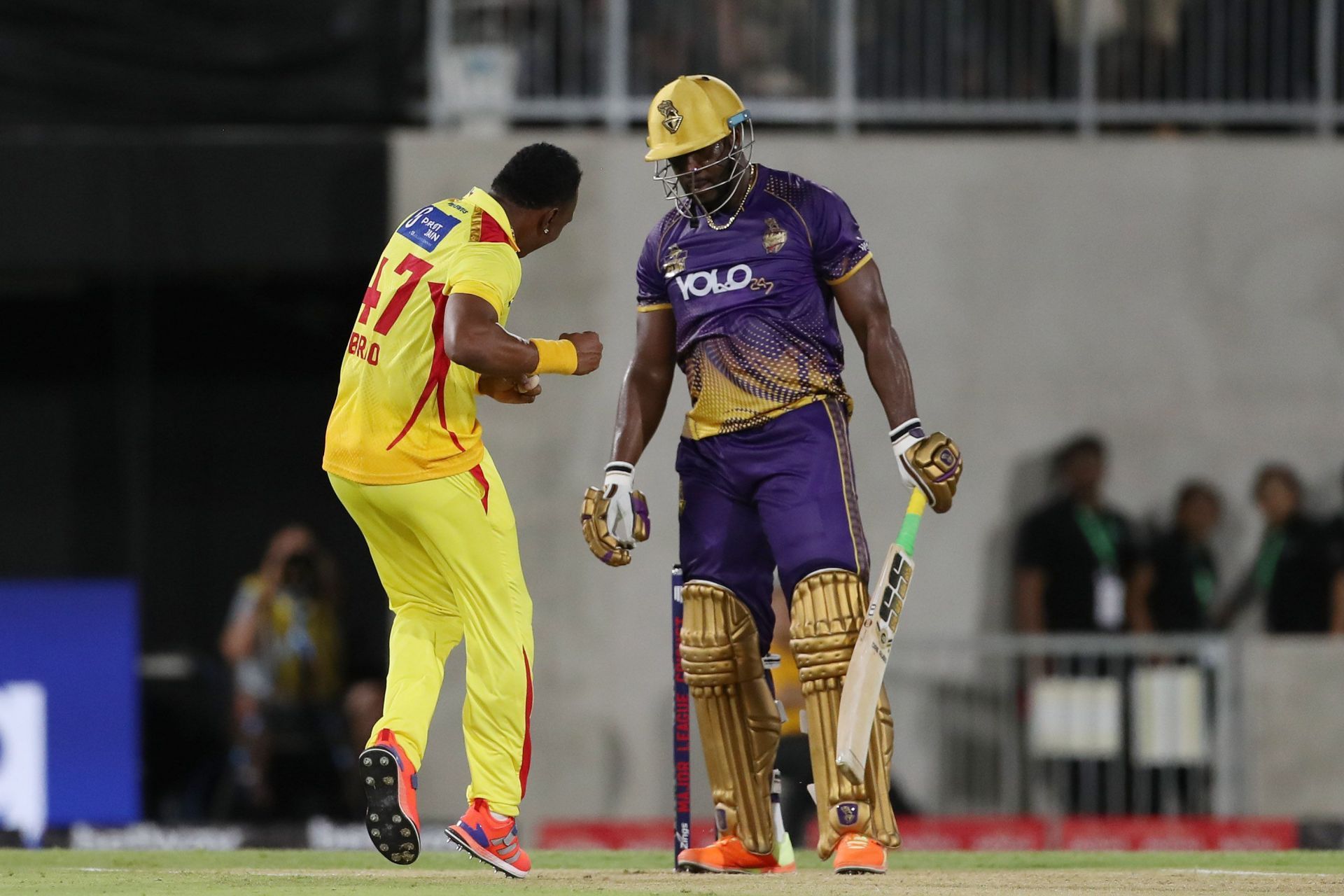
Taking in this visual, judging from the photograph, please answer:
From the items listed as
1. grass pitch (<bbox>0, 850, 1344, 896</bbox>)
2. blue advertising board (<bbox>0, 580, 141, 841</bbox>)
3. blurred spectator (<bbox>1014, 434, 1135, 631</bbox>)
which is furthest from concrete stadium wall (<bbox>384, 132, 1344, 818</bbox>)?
grass pitch (<bbox>0, 850, 1344, 896</bbox>)

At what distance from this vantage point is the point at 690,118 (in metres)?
6.73

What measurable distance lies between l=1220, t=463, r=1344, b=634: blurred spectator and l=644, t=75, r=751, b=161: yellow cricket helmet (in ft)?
23.0

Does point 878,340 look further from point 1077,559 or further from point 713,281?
point 1077,559

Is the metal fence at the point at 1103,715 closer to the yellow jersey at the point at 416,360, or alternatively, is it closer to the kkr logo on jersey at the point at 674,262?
the kkr logo on jersey at the point at 674,262

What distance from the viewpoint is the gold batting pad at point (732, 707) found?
6762mm

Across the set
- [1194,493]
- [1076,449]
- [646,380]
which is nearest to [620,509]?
[646,380]

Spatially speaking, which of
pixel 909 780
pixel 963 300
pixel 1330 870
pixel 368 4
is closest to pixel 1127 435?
pixel 963 300

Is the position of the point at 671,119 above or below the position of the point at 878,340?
above

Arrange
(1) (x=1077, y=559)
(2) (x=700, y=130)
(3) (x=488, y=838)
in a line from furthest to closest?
(1) (x=1077, y=559) < (2) (x=700, y=130) < (3) (x=488, y=838)

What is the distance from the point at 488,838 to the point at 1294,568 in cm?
765

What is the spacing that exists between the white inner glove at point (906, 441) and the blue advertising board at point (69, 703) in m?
7.59

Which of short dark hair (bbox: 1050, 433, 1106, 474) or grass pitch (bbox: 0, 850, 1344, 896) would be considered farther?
short dark hair (bbox: 1050, 433, 1106, 474)

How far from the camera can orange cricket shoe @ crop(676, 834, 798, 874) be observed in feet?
22.5

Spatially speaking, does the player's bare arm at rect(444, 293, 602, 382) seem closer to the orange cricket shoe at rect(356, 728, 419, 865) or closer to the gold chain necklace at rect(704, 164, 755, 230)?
the gold chain necklace at rect(704, 164, 755, 230)
